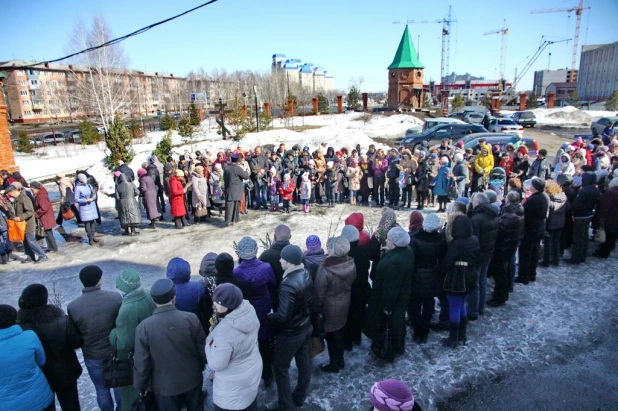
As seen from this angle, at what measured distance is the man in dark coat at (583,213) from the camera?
252 inches

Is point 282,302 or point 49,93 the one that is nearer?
point 282,302

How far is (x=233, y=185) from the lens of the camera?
9195 mm

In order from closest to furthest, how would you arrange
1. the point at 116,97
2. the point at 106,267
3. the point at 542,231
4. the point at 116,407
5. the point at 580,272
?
the point at 116,407 < the point at 542,231 < the point at 580,272 < the point at 106,267 < the point at 116,97

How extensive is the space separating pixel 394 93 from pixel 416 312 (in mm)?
41464

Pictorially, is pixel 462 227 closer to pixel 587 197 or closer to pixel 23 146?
pixel 587 197

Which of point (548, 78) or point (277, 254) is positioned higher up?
point (548, 78)

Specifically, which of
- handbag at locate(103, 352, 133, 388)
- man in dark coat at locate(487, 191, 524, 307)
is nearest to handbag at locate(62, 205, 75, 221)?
handbag at locate(103, 352, 133, 388)

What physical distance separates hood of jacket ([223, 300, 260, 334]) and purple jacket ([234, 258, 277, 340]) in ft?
2.41

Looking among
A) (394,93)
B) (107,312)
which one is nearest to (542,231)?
(107,312)

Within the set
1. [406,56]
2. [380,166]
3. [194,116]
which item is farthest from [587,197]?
[406,56]

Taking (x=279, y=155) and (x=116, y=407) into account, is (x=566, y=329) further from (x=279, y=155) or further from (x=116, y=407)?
(x=279, y=155)

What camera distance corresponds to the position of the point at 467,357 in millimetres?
4418

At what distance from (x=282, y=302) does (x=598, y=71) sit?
105 m

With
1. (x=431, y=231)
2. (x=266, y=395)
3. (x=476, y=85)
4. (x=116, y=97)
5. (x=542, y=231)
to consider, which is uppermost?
(x=476, y=85)
